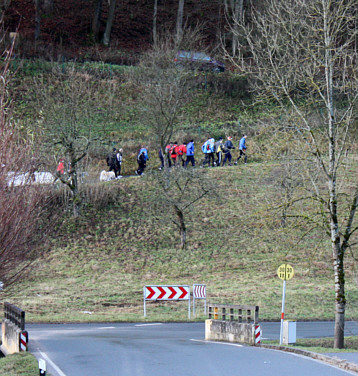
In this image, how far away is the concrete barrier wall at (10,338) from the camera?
609 inches

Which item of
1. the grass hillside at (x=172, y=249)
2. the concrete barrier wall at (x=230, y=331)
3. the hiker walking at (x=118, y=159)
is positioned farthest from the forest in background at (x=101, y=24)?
the concrete barrier wall at (x=230, y=331)

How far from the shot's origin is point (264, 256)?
33938 mm

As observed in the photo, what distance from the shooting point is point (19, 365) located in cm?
1328

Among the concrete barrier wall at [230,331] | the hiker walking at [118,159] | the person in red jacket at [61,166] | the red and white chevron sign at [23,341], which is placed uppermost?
the hiker walking at [118,159]

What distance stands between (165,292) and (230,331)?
572 centimetres

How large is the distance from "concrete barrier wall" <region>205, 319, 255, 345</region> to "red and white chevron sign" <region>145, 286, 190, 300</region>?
15.0 ft

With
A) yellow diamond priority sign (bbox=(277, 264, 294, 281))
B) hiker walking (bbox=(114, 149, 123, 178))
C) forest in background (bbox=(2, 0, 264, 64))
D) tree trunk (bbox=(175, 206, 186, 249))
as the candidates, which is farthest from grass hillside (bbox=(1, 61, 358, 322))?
forest in background (bbox=(2, 0, 264, 64))

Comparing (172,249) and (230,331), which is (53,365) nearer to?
(230,331)

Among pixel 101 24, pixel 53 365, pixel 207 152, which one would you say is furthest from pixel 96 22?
pixel 53 365

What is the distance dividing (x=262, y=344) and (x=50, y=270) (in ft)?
55.9

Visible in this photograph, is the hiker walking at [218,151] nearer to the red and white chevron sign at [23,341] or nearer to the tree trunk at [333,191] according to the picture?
the tree trunk at [333,191]

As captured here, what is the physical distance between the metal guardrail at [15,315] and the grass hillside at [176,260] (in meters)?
5.04

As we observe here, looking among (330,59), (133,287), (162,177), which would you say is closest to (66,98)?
(162,177)

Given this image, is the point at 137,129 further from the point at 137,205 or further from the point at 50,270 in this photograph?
the point at 50,270
